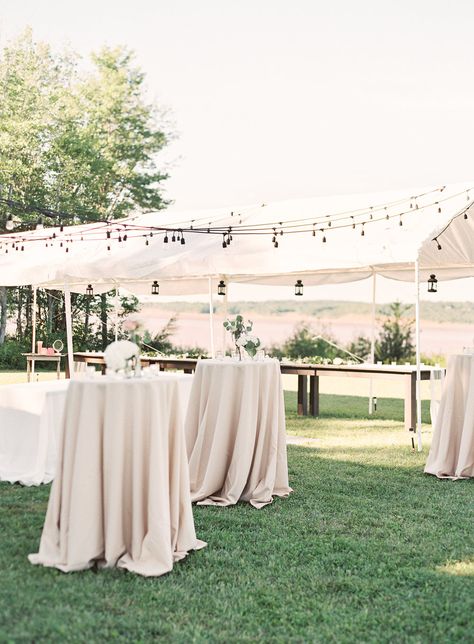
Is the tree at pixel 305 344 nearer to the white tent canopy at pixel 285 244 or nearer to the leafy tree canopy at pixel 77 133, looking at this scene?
the white tent canopy at pixel 285 244

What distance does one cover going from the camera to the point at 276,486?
586 cm

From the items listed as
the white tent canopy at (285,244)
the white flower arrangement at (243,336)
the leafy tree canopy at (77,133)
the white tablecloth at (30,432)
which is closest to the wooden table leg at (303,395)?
the white tent canopy at (285,244)

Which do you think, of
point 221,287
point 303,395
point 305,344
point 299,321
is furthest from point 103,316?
point 303,395

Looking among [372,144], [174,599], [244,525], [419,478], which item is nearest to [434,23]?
[372,144]

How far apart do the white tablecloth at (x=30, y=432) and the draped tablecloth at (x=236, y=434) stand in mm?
1197

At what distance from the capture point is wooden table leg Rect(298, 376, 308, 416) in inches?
423

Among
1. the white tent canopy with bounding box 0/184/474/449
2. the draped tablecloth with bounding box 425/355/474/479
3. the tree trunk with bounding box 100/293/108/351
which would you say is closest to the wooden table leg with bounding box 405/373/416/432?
the white tent canopy with bounding box 0/184/474/449

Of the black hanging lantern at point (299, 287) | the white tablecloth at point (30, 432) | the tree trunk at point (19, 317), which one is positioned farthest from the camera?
the tree trunk at point (19, 317)

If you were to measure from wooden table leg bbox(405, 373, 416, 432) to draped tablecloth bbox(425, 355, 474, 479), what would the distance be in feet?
8.12

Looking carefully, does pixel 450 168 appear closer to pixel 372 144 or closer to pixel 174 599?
pixel 372 144

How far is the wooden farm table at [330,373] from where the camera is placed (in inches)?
366

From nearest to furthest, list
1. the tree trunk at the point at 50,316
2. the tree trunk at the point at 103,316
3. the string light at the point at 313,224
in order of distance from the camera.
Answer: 1. the string light at the point at 313,224
2. the tree trunk at the point at 50,316
3. the tree trunk at the point at 103,316

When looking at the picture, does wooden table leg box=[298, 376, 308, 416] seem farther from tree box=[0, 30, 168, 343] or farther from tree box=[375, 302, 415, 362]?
tree box=[0, 30, 168, 343]

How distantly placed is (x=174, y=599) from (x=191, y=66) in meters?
24.4
